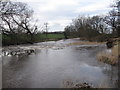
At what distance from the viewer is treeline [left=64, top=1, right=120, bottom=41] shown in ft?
131

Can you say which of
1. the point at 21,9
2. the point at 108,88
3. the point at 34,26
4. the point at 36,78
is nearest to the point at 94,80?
the point at 108,88

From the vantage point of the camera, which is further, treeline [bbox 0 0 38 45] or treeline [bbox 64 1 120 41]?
treeline [bbox 64 1 120 41]

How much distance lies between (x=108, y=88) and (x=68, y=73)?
10.9ft

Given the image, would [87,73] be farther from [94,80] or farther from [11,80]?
[11,80]

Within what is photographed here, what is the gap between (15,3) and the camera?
2784 centimetres

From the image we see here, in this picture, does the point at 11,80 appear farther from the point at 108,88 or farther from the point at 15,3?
the point at 15,3

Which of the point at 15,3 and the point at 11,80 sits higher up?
the point at 15,3

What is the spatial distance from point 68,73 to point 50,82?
2041mm

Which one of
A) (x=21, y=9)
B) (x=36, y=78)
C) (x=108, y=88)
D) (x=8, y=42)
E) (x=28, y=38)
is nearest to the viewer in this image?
(x=108, y=88)

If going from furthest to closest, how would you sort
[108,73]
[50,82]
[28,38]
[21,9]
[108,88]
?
[28,38] < [21,9] < [108,73] < [50,82] < [108,88]

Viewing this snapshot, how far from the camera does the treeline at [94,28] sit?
39.8 meters

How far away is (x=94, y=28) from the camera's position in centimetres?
4409

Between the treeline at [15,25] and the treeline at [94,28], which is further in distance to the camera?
the treeline at [94,28]

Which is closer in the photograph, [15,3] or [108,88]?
[108,88]
